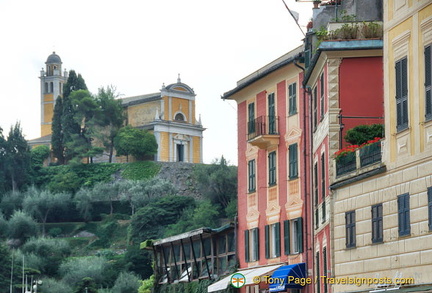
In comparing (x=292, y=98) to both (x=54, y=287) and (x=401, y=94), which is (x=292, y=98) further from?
(x=54, y=287)

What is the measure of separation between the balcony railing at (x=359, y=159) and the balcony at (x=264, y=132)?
15.1 m

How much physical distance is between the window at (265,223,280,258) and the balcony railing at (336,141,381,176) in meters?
14.7

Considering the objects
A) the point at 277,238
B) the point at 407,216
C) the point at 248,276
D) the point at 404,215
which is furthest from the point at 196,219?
the point at 407,216

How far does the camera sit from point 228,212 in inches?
5002

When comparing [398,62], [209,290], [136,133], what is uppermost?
[136,133]

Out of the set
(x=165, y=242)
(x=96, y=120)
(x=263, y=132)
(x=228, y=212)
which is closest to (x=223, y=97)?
(x=263, y=132)

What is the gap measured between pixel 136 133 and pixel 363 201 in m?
113

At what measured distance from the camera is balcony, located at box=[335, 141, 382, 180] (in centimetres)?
3138

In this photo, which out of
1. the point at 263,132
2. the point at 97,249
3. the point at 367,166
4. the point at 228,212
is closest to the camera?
the point at 367,166

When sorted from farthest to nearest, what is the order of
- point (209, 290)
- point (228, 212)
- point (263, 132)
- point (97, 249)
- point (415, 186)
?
point (97, 249), point (228, 212), point (209, 290), point (263, 132), point (415, 186)

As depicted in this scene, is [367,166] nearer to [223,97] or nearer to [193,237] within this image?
[223,97]

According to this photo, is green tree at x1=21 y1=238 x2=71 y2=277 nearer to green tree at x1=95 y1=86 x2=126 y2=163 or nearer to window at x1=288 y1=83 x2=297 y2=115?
green tree at x1=95 y1=86 x2=126 y2=163

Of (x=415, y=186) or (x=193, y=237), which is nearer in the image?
(x=415, y=186)

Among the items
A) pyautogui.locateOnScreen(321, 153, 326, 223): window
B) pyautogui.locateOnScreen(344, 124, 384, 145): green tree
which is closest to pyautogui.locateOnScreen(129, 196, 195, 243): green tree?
pyautogui.locateOnScreen(321, 153, 326, 223): window
